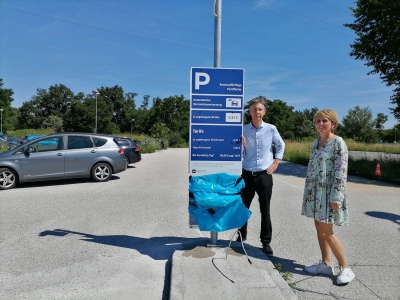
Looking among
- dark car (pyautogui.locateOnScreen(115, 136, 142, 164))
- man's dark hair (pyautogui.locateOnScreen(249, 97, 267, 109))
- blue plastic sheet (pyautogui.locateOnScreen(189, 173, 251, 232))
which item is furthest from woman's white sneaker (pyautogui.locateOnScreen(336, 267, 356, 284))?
dark car (pyautogui.locateOnScreen(115, 136, 142, 164))

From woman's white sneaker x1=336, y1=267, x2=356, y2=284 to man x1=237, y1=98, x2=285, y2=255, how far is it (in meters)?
1.00

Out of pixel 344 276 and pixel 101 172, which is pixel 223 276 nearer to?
pixel 344 276

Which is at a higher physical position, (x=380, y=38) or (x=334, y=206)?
(x=380, y=38)

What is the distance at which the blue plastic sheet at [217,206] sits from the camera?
12.4 feet

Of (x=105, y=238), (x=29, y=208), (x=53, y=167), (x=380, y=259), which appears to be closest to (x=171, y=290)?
(x=105, y=238)

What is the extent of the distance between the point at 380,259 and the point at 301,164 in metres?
18.1

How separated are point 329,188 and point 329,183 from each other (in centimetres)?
5

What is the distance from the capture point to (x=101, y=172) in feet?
35.5

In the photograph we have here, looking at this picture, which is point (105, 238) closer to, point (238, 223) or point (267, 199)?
point (238, 223)

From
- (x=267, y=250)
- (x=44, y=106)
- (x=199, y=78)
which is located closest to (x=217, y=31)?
(x=199, y=78)

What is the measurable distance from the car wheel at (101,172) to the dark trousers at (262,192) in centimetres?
759

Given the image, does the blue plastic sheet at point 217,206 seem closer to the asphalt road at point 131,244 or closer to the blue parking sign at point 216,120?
the blue parking sign at point 216,120

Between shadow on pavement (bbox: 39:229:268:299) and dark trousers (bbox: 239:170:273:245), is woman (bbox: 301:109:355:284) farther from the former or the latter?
shadow on pavement (bbox: 39:229:268:299)

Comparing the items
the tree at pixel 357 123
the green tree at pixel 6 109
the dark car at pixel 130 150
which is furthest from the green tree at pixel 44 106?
the dark car at pixel 130 150
